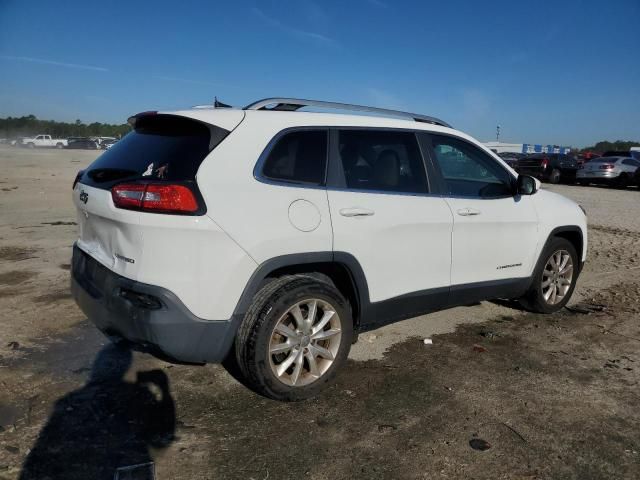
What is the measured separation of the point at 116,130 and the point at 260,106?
109 meters

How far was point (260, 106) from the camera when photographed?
3.31 metres

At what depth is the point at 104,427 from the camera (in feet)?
9.36

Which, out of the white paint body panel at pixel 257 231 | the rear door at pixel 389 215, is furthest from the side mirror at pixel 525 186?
the rear door at pixel 389 215

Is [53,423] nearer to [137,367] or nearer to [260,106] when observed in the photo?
[137,367]

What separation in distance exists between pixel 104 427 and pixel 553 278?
4.11 metres

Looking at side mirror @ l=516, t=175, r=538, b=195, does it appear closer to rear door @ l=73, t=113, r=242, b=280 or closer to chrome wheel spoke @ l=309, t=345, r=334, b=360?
chrome wheel spoke @ l=309, t=345, r=334, b=360

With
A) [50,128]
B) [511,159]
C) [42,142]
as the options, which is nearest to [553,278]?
[511,159]

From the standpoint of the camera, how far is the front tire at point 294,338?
9.93ft

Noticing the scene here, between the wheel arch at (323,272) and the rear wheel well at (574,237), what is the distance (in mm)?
2534

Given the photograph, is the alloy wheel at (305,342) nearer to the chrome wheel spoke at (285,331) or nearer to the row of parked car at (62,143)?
the chrome wheel spoke at (285,331)

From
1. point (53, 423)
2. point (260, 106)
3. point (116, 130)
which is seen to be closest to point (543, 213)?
point (260, 106)

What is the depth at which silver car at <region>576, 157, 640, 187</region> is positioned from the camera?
2083 centimetres

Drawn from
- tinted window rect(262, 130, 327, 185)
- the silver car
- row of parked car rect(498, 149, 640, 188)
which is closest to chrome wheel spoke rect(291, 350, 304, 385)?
tinted window rect(262, 130, 327, 185)

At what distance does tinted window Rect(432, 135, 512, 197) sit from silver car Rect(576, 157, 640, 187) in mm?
19407
